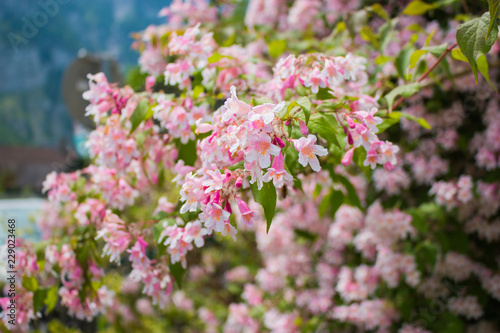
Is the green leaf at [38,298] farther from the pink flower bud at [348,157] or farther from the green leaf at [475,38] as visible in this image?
the green leaf at [475,38]

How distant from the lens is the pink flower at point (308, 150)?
0.62 meters

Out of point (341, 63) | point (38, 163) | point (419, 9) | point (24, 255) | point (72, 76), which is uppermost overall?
point (38, 163)

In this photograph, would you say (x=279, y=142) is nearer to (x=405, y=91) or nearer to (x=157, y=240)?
(x=157, y=240)

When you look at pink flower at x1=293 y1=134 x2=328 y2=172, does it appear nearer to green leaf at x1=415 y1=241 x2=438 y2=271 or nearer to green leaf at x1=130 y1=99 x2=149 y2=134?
green leaf at x1=130 y1=99 x2=149 y2=134

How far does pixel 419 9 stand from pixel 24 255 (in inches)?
62.3

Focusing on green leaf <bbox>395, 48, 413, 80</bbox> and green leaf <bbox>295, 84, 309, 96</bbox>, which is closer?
green leaf <bbox>295, 84, 309, 96</bbox>

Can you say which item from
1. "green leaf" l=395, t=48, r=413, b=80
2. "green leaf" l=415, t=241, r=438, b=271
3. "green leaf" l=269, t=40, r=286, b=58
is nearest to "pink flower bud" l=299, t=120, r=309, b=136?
"green leaf" l=395, t=48, r=413, b=80

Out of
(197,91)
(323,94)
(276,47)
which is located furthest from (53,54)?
(323,94)

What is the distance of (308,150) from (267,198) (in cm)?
11

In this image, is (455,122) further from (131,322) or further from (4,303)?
(131,322)

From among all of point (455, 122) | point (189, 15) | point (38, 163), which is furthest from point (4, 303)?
point (38, 163)

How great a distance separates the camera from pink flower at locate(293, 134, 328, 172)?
0.62m

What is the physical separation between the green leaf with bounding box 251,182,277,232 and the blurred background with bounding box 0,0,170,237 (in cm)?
193

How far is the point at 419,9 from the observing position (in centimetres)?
148
